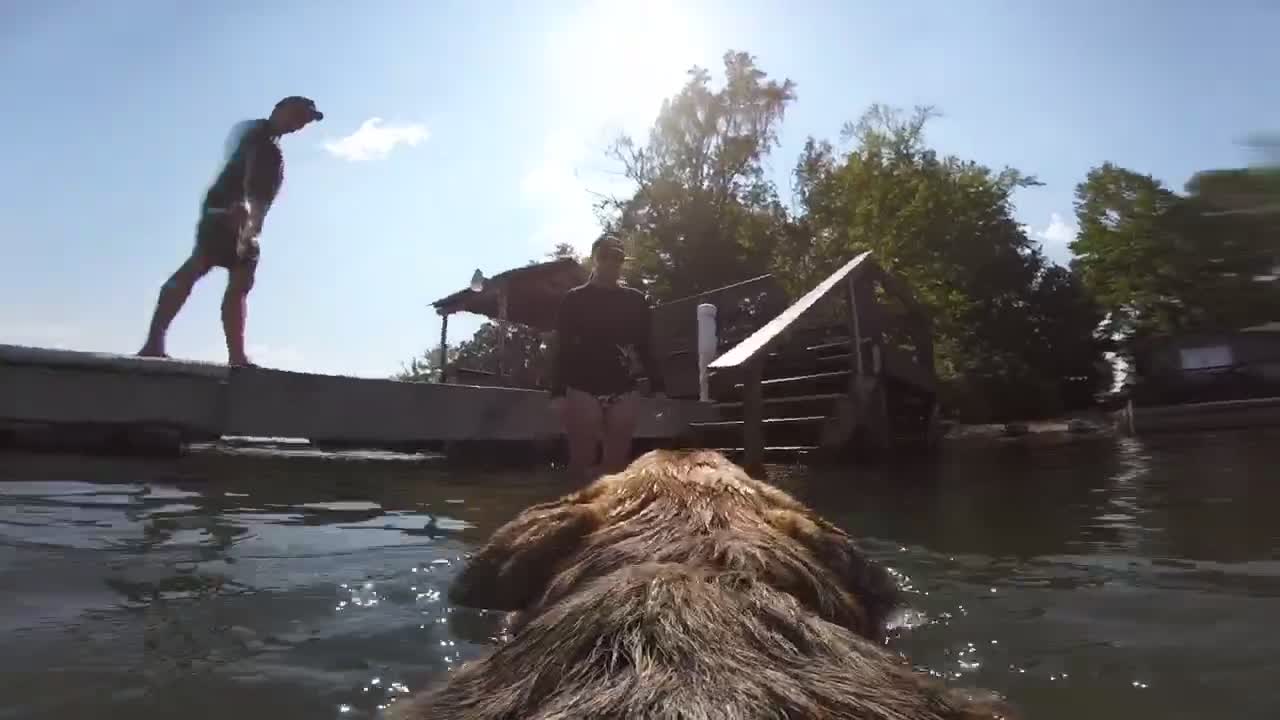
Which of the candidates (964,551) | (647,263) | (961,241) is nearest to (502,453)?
(964,551)

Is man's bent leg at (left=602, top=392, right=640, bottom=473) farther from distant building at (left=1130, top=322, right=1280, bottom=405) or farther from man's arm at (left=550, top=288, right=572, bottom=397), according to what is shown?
distant building at (left=1130, top=322, right=1280, bottom=405)

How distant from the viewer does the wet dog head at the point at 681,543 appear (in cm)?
206

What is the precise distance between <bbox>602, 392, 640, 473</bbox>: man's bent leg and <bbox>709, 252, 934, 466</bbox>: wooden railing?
778 mm

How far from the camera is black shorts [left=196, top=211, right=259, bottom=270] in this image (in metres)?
7.48

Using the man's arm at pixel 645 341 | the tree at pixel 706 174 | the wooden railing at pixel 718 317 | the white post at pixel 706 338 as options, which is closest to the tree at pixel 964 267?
the tree at pixel 706 174

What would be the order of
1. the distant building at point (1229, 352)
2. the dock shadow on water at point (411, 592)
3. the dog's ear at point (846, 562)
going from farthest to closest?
the dog's ear at point (846, 562) < the dock shadow on water at point (411, 592) < the distant building at point (1229, 352)

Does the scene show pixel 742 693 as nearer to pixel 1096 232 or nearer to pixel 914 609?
pixel 1096 232

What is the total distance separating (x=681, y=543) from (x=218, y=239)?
6750 mm

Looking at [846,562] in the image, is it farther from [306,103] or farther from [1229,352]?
[306,103]

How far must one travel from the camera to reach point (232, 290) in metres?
7.75

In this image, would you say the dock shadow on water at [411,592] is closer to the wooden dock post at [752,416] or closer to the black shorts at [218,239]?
the wooden dock post at [752,416]

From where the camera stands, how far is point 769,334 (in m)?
7.71

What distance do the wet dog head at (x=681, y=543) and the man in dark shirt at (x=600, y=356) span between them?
3.14 meters

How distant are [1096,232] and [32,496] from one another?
6.19 m
